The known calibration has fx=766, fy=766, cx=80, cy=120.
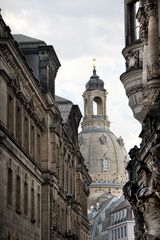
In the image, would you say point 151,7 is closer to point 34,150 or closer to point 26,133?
point 26,133

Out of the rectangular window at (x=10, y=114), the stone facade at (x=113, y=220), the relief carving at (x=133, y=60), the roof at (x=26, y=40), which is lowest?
the rectangular window at (x=10, y=114)

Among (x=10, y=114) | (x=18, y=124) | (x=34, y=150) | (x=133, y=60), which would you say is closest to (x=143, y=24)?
(x=133, y=60)

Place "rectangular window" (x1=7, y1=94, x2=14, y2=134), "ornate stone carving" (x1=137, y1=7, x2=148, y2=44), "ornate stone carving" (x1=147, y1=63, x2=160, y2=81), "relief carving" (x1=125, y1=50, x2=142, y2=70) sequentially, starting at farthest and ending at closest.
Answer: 1. "rectangular window" (x1=7, y1=94, x2=14, y2=134)
2. "relief carving" (x1=125, y1=50, x2=142, y2=70)
3. "ornate stone carving" (x1=137, y1=7, x2=148, y2=44)
4. "ornate stone carving" (x1=147, y1=63, x2=160, y2=81)

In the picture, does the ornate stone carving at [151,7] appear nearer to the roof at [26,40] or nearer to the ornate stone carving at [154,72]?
the ornate stone carving at [154,72]

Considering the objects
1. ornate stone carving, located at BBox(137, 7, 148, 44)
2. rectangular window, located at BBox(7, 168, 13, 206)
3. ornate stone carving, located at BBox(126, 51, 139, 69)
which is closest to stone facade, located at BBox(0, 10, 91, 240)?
rectangular window, located at BBox(7, 168, 13, 206)

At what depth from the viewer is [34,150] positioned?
174ft

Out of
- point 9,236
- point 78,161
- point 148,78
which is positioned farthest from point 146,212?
point 78,161

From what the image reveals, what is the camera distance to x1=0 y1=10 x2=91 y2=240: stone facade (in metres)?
42.5

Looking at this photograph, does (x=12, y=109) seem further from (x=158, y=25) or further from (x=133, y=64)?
(x=158, y=25)

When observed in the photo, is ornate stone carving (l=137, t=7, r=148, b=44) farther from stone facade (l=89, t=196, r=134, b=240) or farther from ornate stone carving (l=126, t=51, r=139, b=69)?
stone facade (l=89, t=196, r=134, b=240)

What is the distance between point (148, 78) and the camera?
33531 millimetres

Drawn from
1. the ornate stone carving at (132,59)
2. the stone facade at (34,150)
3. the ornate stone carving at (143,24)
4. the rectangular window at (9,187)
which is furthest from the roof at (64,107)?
the ornate stone carving at (143,24)

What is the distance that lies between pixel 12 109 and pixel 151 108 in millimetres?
14752

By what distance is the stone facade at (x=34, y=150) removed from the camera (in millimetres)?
42531
